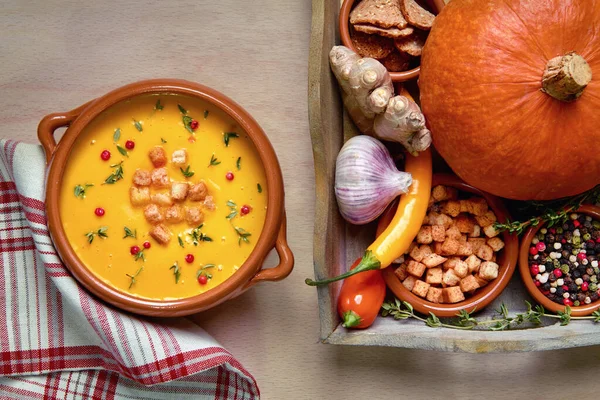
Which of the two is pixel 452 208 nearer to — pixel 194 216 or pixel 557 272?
pixel 557 272

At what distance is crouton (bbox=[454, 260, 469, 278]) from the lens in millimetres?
1412

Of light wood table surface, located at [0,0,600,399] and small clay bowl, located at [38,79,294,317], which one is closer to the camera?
small clay bowl, located at [38,79,294,317]

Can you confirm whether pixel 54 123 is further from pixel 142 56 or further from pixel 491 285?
pixel 491 285

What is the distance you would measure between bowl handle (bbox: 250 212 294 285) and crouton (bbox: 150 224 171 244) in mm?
176

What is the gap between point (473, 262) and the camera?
1.42 m

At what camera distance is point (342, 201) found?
1363 mm

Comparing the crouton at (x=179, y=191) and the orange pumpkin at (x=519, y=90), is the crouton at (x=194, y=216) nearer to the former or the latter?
the crouton at (x=179, y=191)

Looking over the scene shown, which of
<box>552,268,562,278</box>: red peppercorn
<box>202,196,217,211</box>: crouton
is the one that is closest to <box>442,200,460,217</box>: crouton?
<box>552,268,562,278</box>: red peppercorn

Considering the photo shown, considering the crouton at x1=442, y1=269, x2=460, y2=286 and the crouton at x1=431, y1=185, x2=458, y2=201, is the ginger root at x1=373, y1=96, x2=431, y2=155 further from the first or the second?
the crouton at x1=442, y1=269, x2=460, y2=286

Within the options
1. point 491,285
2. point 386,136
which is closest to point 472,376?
point 491,285

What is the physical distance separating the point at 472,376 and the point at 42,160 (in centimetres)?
96

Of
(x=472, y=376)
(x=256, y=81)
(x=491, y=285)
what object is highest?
(x=256, y=81)

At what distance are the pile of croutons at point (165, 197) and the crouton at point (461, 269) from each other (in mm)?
477

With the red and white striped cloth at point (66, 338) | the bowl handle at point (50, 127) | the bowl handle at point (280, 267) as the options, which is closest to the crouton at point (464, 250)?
the bowl handle at point (280, 267)
